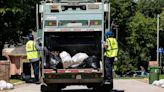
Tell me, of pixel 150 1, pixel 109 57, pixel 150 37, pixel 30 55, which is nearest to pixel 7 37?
pixel 30 55

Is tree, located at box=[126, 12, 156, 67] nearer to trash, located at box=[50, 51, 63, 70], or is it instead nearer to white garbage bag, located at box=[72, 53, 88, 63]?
white garbage bag, located at box=[72, 53, 88, 63]

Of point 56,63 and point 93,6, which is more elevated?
point 93,6

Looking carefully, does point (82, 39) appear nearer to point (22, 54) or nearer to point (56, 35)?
point (56, 35)

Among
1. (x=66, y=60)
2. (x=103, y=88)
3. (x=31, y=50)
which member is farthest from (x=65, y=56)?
(x=31, y=50)

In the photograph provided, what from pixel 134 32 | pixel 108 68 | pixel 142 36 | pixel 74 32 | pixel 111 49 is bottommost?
pixel 142 36

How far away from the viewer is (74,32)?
1697 centimetres

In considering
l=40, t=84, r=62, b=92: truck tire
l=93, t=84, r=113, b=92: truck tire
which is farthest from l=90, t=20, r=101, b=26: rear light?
l=40, t=84, r=62, b=92: truck tire

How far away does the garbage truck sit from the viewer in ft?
54.4

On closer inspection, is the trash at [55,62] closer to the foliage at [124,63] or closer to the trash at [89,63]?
the trash at [89,63]

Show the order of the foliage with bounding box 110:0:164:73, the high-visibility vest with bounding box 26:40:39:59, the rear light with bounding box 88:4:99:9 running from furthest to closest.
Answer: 1. the foliage with bounding box 110:0:164:73
2. the high-visibility vest with bounding box 26:40:39:59
3. the rear light with bounding box 88:4:99:9

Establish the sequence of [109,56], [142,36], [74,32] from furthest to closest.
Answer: [142,36]
[109,56]
[74,32]

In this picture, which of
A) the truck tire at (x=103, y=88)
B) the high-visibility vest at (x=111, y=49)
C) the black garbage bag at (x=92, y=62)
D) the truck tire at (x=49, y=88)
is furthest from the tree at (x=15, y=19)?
the black garbage bag at (x=92, y=62)

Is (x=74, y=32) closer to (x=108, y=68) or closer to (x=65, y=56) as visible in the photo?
(x=65, y=56)

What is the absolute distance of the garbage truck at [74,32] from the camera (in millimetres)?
16578
